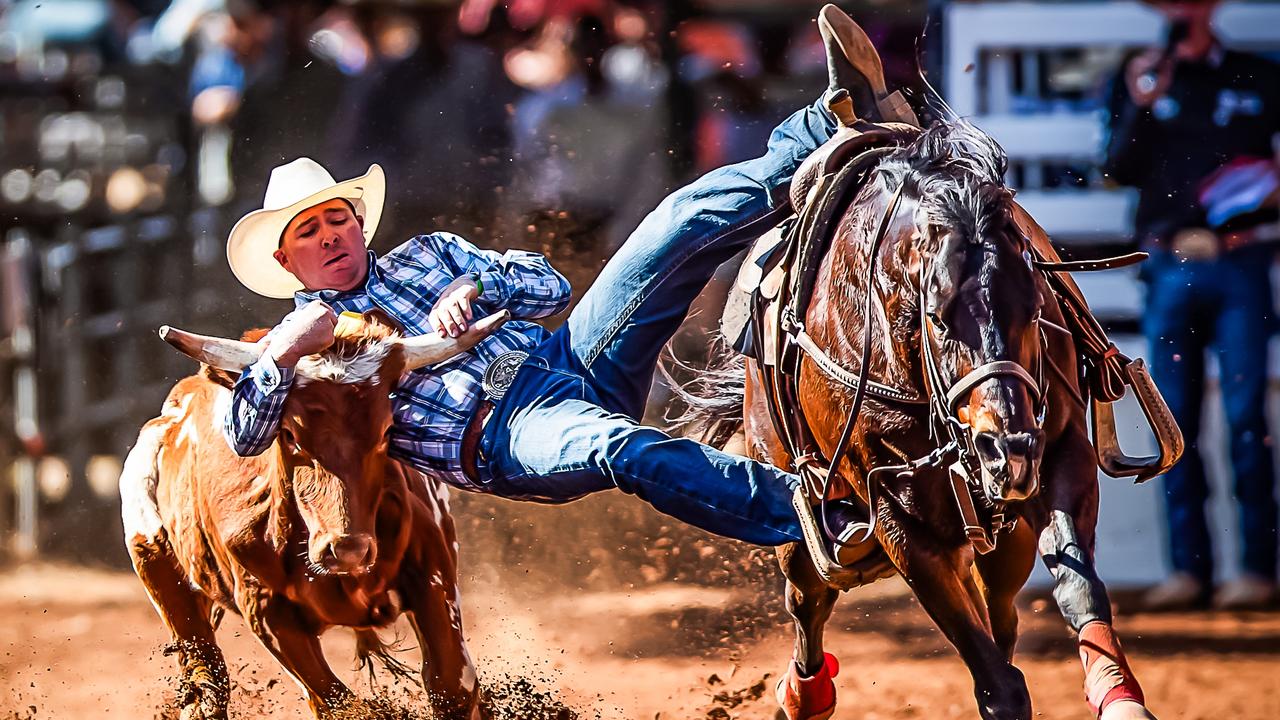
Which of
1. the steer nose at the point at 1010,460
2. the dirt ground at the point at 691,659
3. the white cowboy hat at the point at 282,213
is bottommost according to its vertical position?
the dirt ground at the point at 691,659

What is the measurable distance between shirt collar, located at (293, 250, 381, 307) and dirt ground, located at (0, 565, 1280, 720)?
1.24 metres

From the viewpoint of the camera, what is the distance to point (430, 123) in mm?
4816

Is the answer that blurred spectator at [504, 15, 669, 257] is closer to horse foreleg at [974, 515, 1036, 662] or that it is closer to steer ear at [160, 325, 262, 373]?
steer ear at [160, 325, 262, 373]

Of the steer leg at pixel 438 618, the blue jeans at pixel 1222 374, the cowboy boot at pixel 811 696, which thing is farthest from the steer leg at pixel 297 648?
the blue jeans at pixel 1222 374

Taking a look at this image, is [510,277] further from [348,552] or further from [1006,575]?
[1006,575]

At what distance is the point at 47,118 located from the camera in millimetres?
5457

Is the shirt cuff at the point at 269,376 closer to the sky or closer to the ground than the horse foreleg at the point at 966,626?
closer to the sky

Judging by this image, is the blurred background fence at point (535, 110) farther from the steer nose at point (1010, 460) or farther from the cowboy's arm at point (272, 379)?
the steer nose at point (1010, 460)

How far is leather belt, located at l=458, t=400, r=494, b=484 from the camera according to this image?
3.35 metres

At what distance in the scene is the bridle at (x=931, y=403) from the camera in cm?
265

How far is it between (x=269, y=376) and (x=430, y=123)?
6.03ft

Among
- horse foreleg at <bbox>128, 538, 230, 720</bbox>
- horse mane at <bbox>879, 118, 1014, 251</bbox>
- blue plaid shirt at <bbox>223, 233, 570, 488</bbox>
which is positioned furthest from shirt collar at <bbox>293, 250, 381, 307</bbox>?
horse mane at <bbox>879, 118, 1014, 251</bbox>

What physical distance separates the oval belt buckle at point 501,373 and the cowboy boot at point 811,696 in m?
→ 0.99

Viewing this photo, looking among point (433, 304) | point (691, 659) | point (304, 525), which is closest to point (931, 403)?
point (433, 304)
